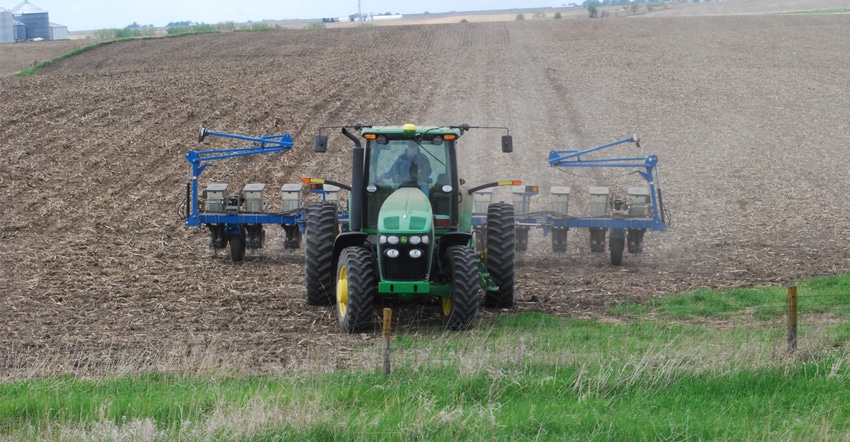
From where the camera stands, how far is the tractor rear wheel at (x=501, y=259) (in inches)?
466

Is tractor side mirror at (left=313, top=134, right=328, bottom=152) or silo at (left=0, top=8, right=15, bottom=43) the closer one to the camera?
tractor side mirror at (left=313, top=134, right=328, bottom=152)

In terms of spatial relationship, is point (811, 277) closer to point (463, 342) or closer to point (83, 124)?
point (463, 342)

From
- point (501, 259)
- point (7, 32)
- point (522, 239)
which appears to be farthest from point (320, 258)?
point (7, 32)

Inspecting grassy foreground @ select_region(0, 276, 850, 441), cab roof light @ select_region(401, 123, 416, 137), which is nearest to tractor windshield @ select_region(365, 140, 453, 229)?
cab roof light @ select_region(401, 123, 416, 137)

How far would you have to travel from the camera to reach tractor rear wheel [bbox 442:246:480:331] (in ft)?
34.1

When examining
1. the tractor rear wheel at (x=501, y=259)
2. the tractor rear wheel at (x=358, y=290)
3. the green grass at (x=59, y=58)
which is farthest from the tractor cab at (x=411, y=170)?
the green grass at (x=59, y=58)

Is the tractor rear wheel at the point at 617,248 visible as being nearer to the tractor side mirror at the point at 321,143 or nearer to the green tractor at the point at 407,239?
the green tractor at the point at 407,239

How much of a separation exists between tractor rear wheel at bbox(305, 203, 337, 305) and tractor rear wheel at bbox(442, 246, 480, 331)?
70.5 inches

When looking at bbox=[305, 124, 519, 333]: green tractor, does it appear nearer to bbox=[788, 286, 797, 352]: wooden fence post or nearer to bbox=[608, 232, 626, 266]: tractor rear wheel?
bbox=[788, 286, 797, 352]: wooden fence post

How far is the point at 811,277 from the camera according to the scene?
1372cm

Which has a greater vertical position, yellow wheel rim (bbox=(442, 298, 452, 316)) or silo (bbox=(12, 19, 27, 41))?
silo (bbox=(12, 19, 27, 41))

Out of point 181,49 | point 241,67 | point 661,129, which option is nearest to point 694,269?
point 661,129

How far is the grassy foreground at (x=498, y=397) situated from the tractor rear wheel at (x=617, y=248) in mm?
5636

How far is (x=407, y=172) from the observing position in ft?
38.5
